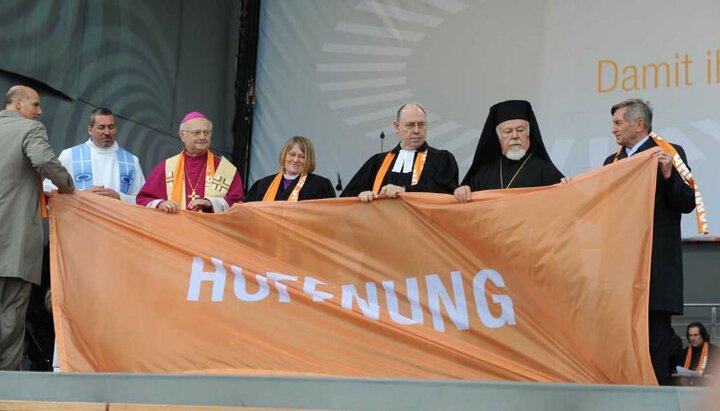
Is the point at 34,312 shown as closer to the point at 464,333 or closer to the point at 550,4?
the point at 464,333

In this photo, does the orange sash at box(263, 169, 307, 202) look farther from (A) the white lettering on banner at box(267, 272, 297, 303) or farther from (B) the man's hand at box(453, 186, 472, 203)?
(B) the man's hand at box(453, 186, 472, 203)

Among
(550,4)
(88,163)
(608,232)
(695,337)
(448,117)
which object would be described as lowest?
(695,337)

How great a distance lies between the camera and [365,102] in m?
9.27

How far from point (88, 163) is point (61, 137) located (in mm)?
1773

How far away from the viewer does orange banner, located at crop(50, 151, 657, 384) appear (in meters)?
4.09

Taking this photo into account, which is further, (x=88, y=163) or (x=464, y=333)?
(x=88, y=163)

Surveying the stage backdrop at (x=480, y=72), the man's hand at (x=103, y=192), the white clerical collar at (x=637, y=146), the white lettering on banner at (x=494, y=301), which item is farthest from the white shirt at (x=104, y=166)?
the stage backdrop at (x=480, y=72)

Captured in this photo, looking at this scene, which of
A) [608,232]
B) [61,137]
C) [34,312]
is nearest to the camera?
[608,232]

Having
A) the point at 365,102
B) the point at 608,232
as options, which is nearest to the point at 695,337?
the point at 365,102

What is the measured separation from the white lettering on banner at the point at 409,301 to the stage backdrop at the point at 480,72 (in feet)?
13.4

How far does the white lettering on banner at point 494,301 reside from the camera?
4.21 metres

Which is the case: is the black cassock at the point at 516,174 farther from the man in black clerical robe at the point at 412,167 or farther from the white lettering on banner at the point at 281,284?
the white lettering on banner at the point at 281,284

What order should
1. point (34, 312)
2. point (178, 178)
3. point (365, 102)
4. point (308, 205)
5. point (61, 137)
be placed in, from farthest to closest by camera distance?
point (365, 102) → point (61, 137) → point (34, 312) → point (178, 178) → point (308, 205)

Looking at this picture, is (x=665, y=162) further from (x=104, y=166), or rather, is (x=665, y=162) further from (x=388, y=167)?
(x=104, y=166)
